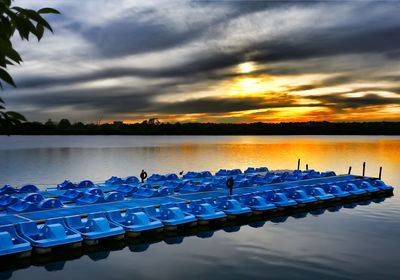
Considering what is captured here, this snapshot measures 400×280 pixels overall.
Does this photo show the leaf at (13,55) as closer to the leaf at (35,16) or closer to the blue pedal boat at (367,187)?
the leaf at (35,16)

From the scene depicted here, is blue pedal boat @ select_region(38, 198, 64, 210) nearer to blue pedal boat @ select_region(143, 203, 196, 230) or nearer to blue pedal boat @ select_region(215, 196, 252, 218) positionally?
blue pedal boat @ select_region(143, 203, 196, 230)

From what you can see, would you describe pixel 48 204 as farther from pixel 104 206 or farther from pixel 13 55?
pixel 13 55

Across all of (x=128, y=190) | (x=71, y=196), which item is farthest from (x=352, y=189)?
(x=71, y=196)

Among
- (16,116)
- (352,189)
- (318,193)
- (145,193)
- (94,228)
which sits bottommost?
(94,228)

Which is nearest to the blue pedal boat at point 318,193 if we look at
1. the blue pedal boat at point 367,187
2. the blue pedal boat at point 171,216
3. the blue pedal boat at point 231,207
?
the blue pedal boat at point 367,187

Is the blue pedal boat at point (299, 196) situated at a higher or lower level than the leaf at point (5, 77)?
lower

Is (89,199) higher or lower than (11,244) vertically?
higher

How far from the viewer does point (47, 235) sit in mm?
24422

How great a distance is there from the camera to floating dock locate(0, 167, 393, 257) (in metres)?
24.8

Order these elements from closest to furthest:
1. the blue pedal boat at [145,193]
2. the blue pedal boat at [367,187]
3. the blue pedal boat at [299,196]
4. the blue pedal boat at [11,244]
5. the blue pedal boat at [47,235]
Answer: the blue pedal boat at [11,244], the blue pedal boat at [47,235], the blue pedal boat at [145,193], the blue pedal boat at [299,196], the blue pedal boat at [367,187]

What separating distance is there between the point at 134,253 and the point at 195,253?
14.9 feet

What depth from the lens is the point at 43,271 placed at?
74.3 feet

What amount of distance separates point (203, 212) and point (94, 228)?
10.2 metres

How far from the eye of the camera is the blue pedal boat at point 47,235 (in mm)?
23609
